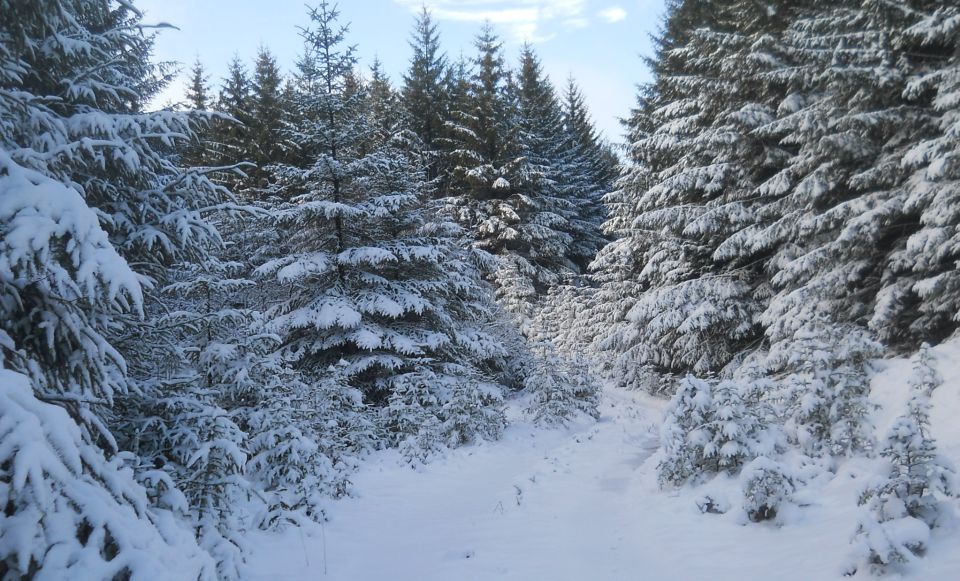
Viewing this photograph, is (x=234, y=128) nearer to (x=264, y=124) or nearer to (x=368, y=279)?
(x=264, y=124)

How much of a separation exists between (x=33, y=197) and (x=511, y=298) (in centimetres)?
2067

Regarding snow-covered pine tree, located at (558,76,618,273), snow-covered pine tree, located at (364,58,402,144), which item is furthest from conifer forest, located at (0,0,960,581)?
snow-covered pine tree, located at (558,76,618,273)

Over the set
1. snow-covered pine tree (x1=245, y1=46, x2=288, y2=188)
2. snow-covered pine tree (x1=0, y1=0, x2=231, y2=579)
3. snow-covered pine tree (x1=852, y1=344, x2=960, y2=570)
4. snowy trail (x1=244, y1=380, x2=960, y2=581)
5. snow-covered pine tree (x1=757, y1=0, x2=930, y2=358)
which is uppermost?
snow-covered pine tree (x1=245, y1=46, x2=288, y2=188)

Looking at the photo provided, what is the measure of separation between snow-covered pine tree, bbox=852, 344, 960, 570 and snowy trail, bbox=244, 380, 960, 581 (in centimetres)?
21

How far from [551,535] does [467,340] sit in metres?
7.82

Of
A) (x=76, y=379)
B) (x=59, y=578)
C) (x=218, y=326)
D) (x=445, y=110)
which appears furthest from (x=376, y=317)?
(x=445, y=110)

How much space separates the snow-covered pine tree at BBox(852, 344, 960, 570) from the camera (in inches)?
151

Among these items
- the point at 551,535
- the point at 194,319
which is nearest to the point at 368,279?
the point at 194,319

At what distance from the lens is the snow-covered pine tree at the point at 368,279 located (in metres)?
11.8

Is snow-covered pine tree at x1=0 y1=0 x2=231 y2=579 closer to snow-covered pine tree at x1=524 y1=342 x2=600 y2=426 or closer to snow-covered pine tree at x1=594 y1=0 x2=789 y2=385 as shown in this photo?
snow-covered pine tree at x1=524 y1=342 x2=600 y2=426

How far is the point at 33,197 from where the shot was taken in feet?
8.87

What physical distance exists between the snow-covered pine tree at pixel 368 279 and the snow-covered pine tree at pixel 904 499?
781cm

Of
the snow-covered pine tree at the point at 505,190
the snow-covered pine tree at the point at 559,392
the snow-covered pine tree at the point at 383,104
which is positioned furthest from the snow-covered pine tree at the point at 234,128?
the snow-covered pine tree at the point at 559,392

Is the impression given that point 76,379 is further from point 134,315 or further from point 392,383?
point 392,383
